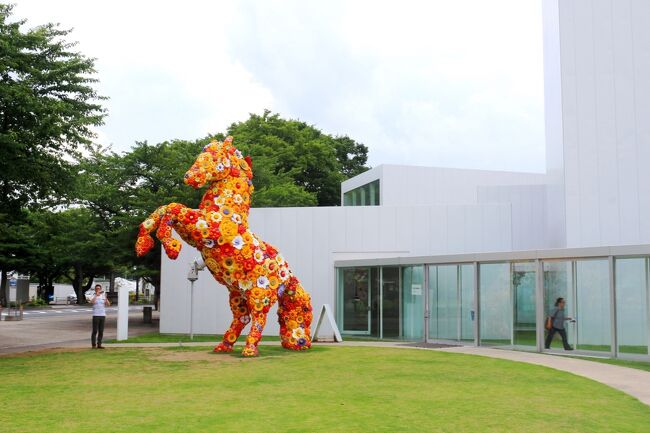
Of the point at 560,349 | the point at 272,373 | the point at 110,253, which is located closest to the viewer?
the point at 272,373

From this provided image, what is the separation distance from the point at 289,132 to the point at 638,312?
3499cm

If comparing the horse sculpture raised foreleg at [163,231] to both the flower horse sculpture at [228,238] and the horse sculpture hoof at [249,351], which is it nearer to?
the flower horse sculpture at [228,238]

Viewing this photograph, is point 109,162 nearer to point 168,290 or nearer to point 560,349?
point 168,290

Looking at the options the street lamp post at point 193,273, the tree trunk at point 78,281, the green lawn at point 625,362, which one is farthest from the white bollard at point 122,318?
the tree trunk at point 78,281

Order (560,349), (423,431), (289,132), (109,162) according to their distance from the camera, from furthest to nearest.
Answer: (289,132) → (109,162) → (560,349) → (423,431)

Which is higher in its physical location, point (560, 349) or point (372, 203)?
point (372, 203)

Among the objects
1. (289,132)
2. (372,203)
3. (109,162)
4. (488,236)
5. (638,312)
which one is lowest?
(638,312)

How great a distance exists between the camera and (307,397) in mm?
9148

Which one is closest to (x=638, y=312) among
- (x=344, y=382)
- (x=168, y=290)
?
(x=344, y=382)

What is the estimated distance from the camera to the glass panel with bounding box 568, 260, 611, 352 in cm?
1477

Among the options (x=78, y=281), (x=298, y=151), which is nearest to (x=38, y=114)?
(x=298, y=151)

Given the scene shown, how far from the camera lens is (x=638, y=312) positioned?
14164mm

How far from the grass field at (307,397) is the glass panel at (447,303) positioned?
181 inches

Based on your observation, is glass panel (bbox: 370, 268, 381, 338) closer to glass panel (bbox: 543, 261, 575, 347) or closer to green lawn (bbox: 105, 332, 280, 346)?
green lawn (bbox: 105, 332, 280, 346)
